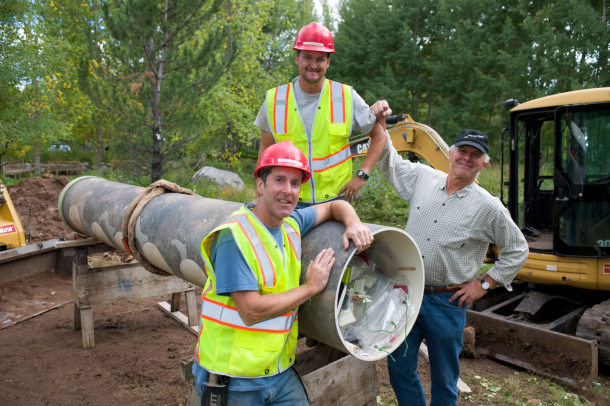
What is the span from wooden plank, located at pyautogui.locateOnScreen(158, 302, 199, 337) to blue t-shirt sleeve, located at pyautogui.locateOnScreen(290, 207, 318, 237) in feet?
11.2

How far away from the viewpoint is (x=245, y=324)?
2002 millimetres

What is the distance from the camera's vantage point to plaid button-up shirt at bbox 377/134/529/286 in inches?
114

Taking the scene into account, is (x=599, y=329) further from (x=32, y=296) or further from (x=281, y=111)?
(x=32, y=296)

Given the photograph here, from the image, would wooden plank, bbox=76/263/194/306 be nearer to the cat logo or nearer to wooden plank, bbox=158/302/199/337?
wooden plank, bbox=158/302/199/337

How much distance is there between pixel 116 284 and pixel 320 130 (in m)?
3.31

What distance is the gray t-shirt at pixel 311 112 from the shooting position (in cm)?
295

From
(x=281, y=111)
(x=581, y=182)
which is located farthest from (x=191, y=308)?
(x=581, y=182)

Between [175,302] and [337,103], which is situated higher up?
[337,103]

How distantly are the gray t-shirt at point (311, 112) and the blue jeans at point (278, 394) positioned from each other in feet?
4.97

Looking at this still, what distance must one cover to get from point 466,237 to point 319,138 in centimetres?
116

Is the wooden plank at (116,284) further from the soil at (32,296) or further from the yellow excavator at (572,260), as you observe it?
the yellow excavator at (572,260)

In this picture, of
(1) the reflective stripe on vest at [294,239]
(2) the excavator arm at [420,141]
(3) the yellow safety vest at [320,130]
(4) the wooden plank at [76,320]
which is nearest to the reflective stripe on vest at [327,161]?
(3) the yellow safety vest at [320,130]

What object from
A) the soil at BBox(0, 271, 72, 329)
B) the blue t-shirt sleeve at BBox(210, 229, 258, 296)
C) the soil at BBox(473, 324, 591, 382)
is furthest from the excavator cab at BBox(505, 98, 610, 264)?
the soil at BBox(0, 271, 72, 329)

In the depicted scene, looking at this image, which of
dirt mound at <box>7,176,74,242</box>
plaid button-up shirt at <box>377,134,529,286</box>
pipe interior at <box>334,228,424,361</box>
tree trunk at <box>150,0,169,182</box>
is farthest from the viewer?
tree trunk at <box>150,0,169,182</box>
